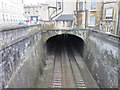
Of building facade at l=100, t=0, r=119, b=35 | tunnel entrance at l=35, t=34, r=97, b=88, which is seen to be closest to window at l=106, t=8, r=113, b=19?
building facade at l=100, t=0, r=119, b=35

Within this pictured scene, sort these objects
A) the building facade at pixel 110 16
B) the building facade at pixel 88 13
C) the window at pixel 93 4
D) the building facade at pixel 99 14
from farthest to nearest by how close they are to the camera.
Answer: the window at pixel 93 4, the building facade at pixel 88 13, the building facade at pixel 99 14, the building facade at pixel 110 16

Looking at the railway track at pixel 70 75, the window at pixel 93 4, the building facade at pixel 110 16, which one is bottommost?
the railway track at pixel 70 75

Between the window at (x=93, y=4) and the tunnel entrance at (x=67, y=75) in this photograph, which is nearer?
the tunnel entrance at (x=67, y=75)

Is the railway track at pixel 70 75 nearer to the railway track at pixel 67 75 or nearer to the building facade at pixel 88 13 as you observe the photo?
the railway track at pixel 67 75

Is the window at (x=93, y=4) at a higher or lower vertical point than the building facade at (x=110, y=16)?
higher

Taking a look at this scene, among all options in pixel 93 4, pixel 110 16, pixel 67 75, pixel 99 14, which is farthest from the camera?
pixel 93 4

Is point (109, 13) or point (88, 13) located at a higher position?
point (88, 13)

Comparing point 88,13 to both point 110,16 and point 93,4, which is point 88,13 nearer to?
point 93,4

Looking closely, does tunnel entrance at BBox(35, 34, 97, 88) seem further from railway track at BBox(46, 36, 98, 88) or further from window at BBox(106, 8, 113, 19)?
window at BBox(106, 8, 113, 19)

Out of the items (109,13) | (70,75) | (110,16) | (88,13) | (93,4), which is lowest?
(70,75)

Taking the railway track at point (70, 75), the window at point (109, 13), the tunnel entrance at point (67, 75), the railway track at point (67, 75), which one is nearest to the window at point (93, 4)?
the window at point (109, 13)

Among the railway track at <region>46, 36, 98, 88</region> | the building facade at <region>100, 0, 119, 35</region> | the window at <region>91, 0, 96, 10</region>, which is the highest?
the window at <region>91, 0, 96, 10</region>

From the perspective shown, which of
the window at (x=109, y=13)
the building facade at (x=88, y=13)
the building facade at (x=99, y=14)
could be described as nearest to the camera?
the building facade at (x=99, y=14)

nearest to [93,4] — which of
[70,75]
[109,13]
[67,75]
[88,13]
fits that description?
[88,13]
